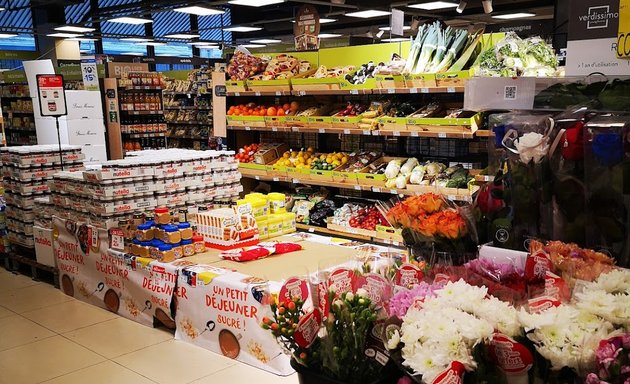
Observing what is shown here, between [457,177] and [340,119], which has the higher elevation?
[340,119]

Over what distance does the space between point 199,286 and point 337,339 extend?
8.39ft

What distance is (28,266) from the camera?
20.4ft

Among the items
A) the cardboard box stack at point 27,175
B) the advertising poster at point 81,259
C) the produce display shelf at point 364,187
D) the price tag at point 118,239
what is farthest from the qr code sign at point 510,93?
the cardboard box stack at point 27,175

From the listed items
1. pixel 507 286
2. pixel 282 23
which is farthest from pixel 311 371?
pixel 282 23

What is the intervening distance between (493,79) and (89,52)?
19.6m

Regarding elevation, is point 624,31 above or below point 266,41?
below

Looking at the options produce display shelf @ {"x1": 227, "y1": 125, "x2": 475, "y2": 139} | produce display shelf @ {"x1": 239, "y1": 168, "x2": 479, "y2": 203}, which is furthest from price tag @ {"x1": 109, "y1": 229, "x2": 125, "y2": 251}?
produce display shelf @ {"x1": 227, "y1": 125, "x2": 475, "y2": 139}

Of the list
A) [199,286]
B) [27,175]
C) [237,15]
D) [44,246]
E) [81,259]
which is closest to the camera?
[199,286]

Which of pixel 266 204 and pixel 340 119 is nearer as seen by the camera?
pixel 266 204

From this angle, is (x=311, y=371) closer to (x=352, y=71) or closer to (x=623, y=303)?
(x=623, y=303)

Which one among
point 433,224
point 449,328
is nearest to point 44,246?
point 433,224

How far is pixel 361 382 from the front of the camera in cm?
153

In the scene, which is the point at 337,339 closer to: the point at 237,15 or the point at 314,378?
the point at 314,378

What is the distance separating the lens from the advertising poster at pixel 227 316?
3.59m
